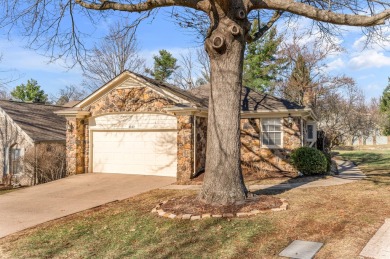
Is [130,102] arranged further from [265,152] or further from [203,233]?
[203,233]

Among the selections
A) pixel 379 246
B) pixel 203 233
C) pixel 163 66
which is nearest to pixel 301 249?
pixel 379 246

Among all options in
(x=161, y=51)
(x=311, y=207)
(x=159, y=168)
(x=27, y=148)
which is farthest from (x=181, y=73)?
(x=311, y=207)

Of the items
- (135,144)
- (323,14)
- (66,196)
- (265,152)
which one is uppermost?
(323,14)

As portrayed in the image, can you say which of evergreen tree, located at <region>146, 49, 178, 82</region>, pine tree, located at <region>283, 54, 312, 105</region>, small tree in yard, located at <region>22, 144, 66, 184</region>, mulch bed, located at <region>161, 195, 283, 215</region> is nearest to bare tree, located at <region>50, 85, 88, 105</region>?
evergreen tree, located at <region>146, 49, 178, 82</region>

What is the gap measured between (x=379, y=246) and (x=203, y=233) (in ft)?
8.26

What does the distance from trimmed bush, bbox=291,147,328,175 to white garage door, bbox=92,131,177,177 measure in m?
4.60

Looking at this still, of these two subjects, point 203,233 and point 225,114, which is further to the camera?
point 225,114

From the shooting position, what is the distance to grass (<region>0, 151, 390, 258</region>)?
442cm

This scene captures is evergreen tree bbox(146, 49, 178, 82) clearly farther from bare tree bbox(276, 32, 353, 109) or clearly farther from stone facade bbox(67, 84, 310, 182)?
stone facade bbox(67, 84, 310, 182)

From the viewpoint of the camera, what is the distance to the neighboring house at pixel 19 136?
1595 cm

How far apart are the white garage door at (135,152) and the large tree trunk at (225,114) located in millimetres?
5528

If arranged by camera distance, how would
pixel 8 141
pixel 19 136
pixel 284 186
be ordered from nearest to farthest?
pixel 284 186 < pixel 19 136 < pixel 8 141

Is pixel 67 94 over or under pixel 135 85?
over

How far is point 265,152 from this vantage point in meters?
12.9
